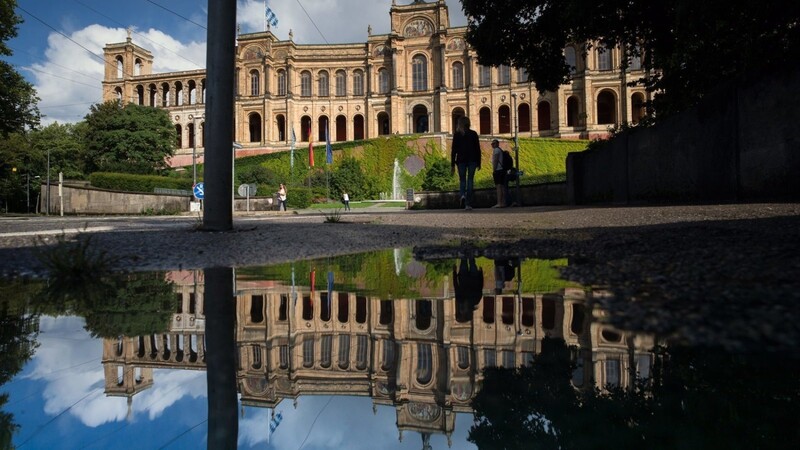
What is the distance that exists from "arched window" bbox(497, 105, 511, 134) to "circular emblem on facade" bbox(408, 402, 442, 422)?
168 feet

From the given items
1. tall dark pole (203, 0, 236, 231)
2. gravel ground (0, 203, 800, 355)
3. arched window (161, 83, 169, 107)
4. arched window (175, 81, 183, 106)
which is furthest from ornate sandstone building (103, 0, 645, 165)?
gravel ground (0, 203, 800, 355)

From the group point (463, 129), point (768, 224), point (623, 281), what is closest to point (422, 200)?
point (463, 129)

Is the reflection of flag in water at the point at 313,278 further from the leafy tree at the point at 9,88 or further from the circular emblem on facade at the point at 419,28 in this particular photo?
the circular emblem on facade at the point at 419,28

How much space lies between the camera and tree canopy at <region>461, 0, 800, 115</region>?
→ 5352 millimetres

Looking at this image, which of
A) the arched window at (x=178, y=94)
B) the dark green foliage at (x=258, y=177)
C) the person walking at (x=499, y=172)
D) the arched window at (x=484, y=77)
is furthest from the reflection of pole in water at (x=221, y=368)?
the arched window at (x=178, y=94)

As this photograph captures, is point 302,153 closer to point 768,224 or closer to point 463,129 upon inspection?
point 463,129

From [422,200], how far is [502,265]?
16.0 metres

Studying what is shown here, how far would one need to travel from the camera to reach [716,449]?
0.63m

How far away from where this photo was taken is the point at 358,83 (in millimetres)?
53375

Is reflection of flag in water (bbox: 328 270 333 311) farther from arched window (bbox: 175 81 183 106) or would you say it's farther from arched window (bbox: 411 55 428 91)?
arched window (bbox: 175 81 183 106)

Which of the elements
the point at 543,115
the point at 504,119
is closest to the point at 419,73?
the point at 504,119

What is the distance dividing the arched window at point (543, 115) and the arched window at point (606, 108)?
5.03 m

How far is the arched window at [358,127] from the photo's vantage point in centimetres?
5422

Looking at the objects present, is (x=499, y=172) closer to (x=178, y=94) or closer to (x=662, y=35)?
(x=662, y=35)
